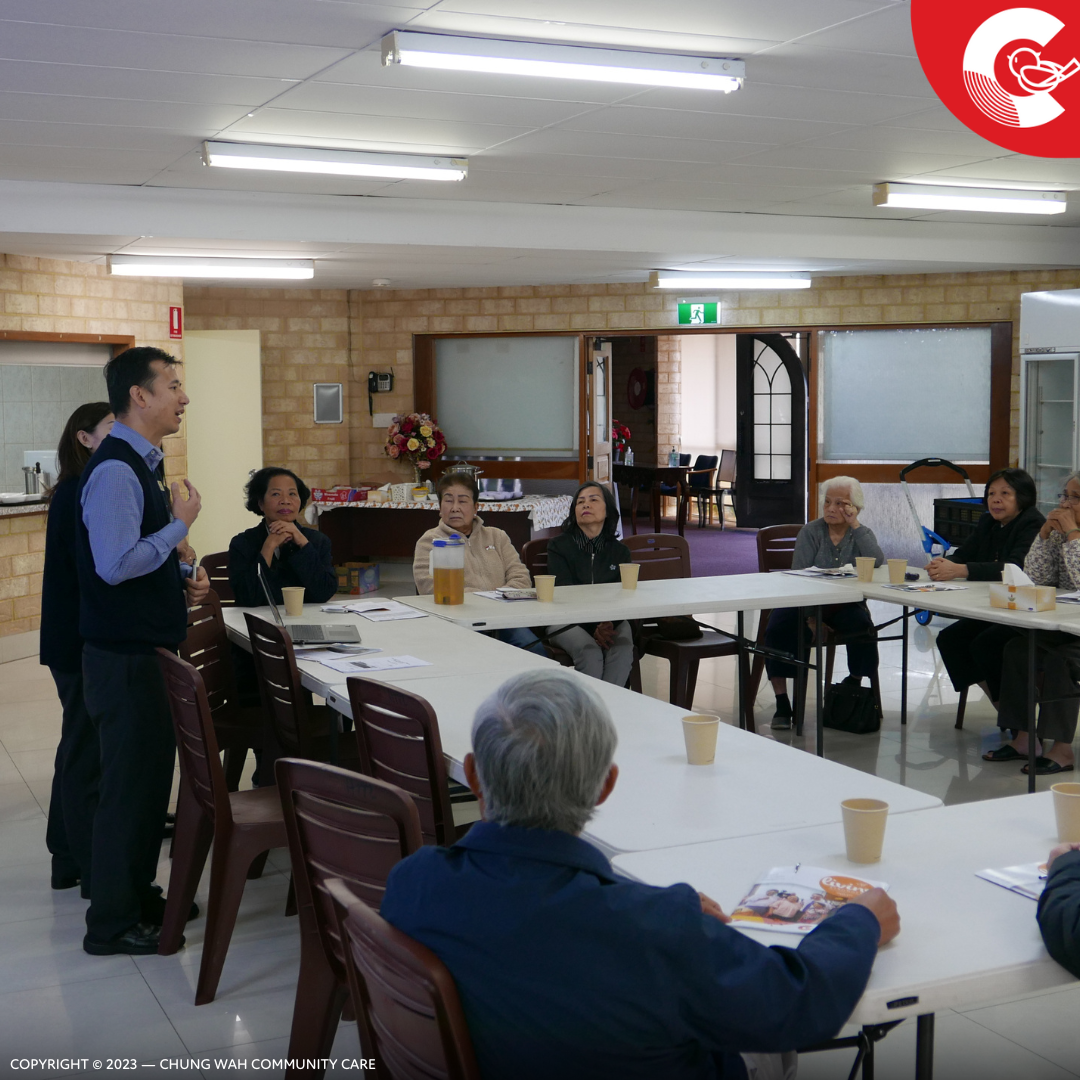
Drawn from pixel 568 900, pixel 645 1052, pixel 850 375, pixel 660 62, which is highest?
pixel 660 62

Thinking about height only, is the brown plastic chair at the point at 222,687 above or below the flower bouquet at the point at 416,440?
below

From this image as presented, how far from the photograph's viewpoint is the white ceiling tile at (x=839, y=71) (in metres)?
4.39

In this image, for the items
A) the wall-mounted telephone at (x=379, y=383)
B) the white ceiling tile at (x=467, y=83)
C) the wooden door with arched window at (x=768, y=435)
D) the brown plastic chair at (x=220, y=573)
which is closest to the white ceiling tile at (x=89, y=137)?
the white ceiling tile at (x=467, y=83)

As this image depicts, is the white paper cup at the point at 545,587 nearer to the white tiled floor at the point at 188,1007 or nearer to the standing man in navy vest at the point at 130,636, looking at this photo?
the white tiled floor at the point at 188,1007

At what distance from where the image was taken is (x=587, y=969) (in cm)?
139

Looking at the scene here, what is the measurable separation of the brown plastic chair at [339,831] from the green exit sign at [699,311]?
28.4 feet

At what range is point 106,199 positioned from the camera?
6.87 metres

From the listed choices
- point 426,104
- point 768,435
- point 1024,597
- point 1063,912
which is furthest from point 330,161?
point 768,435

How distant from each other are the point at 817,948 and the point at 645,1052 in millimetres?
276

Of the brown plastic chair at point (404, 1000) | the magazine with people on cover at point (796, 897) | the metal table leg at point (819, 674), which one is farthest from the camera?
the metal table leg at point (819, 674)

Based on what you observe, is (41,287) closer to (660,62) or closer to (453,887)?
(660,62)

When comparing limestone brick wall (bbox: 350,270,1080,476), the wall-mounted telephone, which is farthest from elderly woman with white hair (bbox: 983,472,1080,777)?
the wall-mounted telephone

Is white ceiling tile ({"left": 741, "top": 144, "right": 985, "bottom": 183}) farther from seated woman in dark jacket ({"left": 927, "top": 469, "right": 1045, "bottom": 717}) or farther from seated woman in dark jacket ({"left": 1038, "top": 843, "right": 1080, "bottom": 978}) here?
seated woman in dark jacket ({"left": 1038, "top": 843, "right": 1080, "bottom": 978})

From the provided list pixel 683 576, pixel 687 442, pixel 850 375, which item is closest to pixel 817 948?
pixel 683 576
